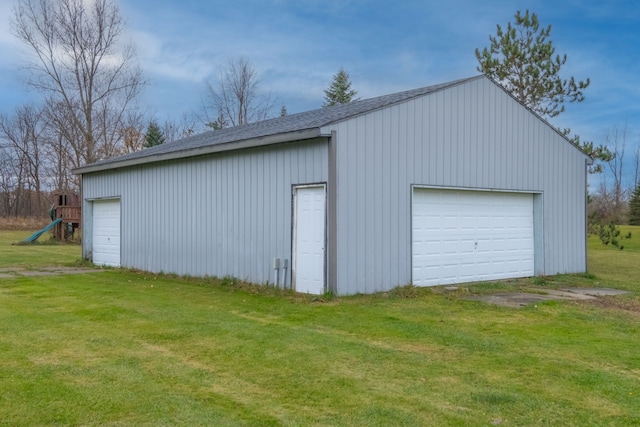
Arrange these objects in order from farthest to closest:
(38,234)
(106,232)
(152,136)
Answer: (152,136) < (38,234) < (106,232)

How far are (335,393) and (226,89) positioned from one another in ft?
106

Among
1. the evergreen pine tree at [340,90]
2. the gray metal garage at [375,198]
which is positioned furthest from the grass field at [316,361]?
the evergreen pine tree at [340,90]

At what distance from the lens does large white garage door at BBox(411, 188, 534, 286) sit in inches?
383

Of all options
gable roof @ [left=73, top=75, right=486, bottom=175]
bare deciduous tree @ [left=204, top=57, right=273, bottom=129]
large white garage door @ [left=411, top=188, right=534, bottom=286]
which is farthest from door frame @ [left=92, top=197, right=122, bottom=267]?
bare deciduous tree @ [left=204, top=57, right=273, bottom=129]

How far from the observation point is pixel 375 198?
8.92 meters

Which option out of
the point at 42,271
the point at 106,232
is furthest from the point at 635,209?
the point at 42,271

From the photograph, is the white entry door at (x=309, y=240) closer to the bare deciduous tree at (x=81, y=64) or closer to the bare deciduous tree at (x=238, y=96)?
the bare deciduous tree at (x=81, y=64)

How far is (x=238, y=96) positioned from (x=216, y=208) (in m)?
24.8

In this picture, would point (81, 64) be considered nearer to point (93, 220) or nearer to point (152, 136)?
point (152, 136)

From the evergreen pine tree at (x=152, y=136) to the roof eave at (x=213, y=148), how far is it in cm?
1799

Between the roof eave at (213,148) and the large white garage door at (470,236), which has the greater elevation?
the roof eave at (213,148)

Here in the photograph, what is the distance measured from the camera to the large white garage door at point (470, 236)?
9.72m

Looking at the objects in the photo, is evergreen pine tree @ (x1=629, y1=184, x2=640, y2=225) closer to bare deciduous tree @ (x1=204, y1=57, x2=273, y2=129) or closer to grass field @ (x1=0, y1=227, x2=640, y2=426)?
bare deciduous tree @ (x1=204, y1=57, x2=273, y2=129)

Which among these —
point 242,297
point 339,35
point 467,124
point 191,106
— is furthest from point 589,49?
point 191,106
